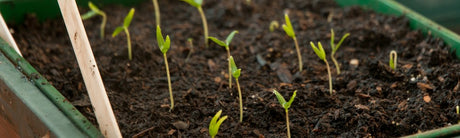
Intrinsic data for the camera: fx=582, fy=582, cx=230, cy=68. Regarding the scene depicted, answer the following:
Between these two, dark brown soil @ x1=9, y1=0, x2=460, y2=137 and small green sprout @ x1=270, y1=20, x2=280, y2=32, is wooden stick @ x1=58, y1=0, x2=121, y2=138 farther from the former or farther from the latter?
small green sprout @ x1=270, y1=20, x2=280, y2=32

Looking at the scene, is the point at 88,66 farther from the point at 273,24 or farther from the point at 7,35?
the point at 273,24

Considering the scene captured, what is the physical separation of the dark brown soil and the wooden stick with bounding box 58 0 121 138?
21cm

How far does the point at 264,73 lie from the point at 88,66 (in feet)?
2.54

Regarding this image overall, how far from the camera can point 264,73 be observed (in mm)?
1913

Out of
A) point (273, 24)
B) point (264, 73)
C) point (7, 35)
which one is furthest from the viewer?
point (273, 24)

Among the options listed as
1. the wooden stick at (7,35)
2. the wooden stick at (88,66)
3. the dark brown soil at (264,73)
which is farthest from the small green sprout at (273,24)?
the wooden stick at (88,66)

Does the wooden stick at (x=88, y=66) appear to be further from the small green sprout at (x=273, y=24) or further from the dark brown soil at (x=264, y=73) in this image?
the small green sprout at (x=273, y=24)

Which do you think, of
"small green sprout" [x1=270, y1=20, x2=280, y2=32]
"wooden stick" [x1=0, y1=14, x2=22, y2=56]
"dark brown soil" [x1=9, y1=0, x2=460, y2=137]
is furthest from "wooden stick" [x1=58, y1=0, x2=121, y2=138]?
Answer: "small green sprout" [x1=270, y1=20, x2=280, y2=32]

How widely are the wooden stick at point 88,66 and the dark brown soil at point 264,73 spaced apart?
8.2 inches

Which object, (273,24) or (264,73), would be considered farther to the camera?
(273,24)

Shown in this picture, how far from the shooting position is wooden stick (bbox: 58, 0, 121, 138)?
4.02ft

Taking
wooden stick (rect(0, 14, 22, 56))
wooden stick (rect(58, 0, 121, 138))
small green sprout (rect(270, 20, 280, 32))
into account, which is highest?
small green sprout (rect(270, 20, 280, 32))

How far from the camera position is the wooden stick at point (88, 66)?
1.23 metres

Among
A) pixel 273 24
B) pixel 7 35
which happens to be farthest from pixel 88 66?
pixel 273 24
